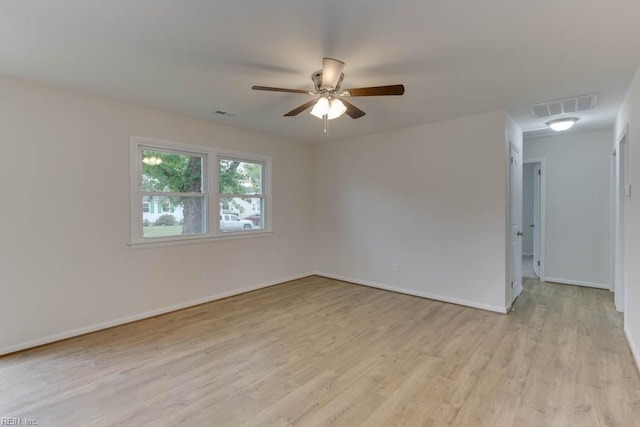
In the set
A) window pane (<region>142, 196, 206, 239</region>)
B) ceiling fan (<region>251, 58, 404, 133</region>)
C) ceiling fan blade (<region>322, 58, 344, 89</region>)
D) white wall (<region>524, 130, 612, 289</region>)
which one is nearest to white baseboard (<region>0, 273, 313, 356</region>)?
window pane (<region>142, 196, 206, 239</region>)

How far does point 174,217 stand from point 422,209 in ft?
11.1

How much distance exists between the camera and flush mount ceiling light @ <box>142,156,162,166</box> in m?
3.77

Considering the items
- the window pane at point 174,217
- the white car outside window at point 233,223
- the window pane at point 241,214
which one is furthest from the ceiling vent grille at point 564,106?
the window pane at point 174,217

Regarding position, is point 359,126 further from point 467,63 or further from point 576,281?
point 576,281

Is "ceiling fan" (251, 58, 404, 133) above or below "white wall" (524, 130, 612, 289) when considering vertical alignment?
above

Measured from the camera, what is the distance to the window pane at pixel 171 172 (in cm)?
379

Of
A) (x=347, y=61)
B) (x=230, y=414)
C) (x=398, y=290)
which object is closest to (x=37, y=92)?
(x=347, y=61)

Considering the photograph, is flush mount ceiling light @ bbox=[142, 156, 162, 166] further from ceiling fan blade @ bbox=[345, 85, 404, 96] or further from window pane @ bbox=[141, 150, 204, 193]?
ceiling fan blade @ bbox=[345, 85, 404, 96]

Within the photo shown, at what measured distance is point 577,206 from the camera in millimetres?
5035

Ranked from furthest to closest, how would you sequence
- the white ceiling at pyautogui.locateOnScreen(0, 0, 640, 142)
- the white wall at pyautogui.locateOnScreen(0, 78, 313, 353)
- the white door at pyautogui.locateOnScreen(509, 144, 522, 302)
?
the white door at pyautogui.locateOnScreen(509, 144, 522, 302), the white wall at pyautogui.locateOnScreen(0, 78, 313, 353), the white ceiling at pyautogui.locateOnScreen(0, 0, 640, 142)

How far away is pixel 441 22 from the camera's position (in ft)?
6.43

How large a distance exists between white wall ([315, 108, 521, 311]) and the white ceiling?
793 mm

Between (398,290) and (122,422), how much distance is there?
12.2 ft

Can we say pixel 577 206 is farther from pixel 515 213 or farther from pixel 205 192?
pixel 205 192
